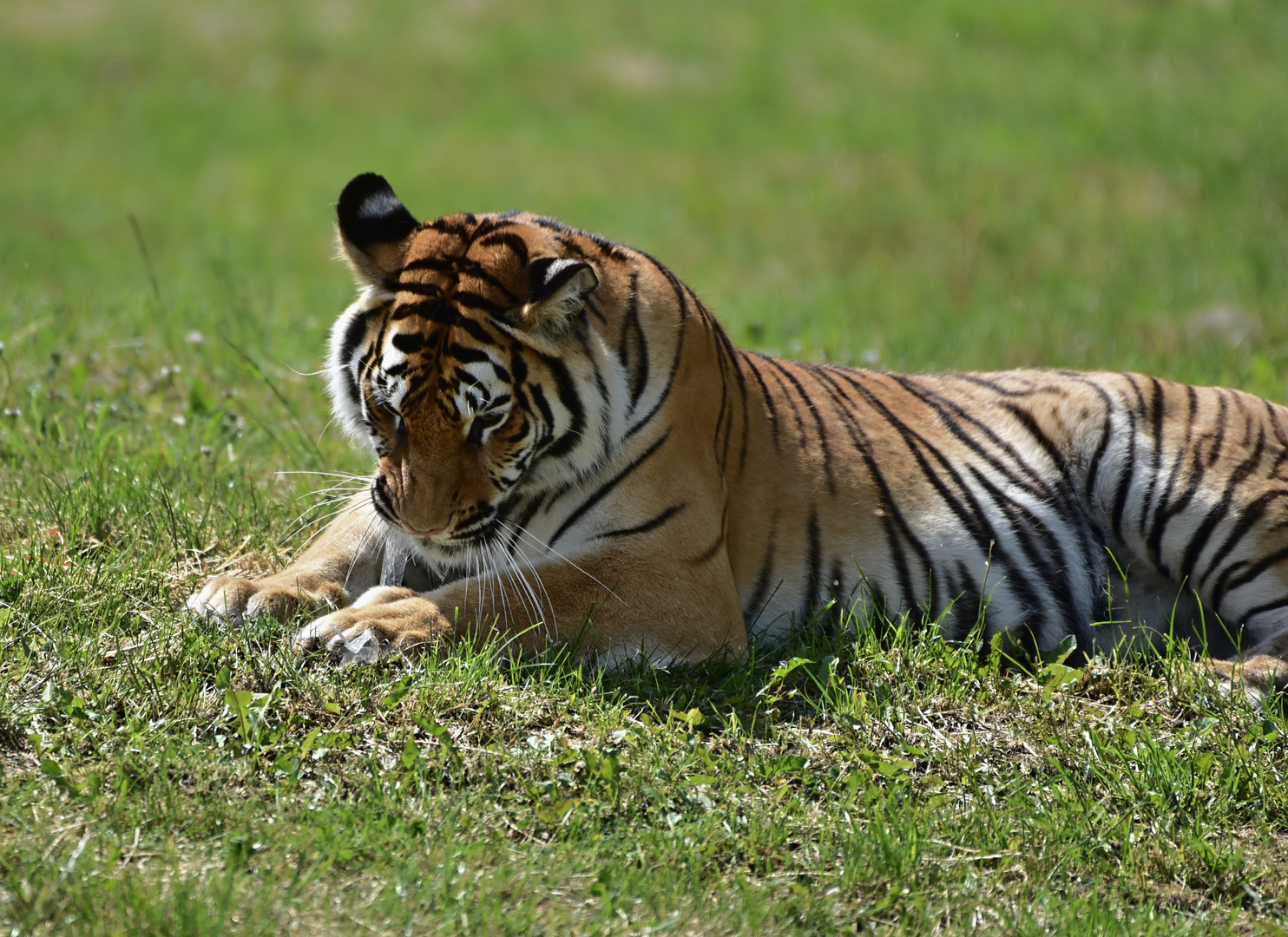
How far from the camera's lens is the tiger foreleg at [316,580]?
137 inches

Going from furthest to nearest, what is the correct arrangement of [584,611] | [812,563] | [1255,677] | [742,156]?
[742,156] → [812,563] → [1255,677] → [584,611]

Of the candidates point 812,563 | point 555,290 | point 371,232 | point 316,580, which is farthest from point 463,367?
point 812,563

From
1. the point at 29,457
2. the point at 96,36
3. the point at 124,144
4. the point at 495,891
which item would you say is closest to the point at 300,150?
the point at 124,144

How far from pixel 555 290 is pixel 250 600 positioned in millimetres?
1156

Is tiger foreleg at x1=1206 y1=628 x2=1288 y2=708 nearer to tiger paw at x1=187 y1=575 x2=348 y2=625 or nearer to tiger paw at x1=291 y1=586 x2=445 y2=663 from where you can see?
tiger paw at x1=291 y1=586 x2=445 y2=663

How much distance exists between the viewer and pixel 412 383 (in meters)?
3.33

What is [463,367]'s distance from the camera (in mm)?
3314

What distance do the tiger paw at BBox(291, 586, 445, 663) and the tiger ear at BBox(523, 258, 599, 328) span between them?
2.62 feet

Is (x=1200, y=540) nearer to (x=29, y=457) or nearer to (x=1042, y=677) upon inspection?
(x=1042, y=677)

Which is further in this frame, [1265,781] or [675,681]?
[675,681]

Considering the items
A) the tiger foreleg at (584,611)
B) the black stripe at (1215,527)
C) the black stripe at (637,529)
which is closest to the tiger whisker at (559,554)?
the tiger foreleg at (584,611)

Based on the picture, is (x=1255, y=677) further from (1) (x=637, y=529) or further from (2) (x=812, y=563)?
(1) (x=637, y=529)

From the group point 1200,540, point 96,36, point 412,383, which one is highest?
point 96,36

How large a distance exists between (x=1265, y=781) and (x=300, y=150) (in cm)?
1375
